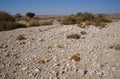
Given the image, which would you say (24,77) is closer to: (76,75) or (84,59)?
(76,75)

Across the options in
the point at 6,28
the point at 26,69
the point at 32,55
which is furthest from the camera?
the point at 6,28

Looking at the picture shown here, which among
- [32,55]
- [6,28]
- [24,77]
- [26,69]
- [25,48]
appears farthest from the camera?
[6,28]

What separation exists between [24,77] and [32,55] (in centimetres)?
210

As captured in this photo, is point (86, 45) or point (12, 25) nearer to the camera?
point (86, 45)

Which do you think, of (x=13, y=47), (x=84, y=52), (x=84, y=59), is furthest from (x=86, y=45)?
(x=13, y=47)

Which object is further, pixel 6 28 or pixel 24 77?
pixel 6 28

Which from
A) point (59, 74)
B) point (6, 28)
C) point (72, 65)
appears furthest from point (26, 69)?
point (6, 28)

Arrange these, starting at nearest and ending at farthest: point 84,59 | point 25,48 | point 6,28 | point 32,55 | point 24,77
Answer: point 24,77 < point 84,59 < point 32,55 < point 25,48 < point 6,28

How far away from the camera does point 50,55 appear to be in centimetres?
753

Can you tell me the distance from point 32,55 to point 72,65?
2182mm

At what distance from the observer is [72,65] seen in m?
6.38

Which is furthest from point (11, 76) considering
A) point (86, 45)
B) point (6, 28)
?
point (6, 28)

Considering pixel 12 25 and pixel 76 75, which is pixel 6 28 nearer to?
pixel 12 25

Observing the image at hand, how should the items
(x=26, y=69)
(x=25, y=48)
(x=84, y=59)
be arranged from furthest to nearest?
(x=25, y=48)
(x=84, y=59)
(x=26, y=69)
